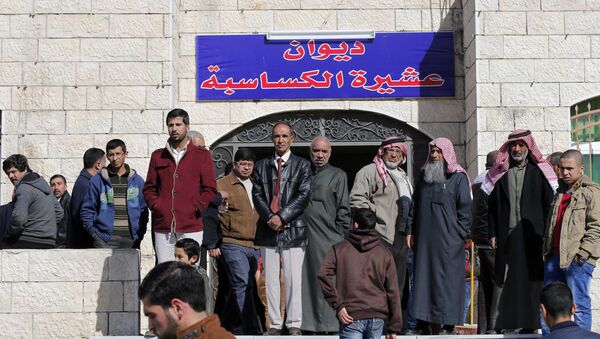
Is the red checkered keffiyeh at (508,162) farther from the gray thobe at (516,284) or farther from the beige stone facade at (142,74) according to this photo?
the beige stone facade at (142,74)

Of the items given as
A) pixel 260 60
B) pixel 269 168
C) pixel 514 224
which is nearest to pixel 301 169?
pixel 269 168

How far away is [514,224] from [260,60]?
18.2 feet

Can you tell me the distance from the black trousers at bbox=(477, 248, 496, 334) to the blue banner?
4751mm

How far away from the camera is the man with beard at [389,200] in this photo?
33.8 feet

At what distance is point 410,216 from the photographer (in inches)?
406

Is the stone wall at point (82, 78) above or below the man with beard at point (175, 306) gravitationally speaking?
above

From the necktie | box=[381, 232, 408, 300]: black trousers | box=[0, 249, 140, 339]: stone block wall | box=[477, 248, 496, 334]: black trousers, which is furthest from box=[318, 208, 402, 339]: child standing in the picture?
box=[0, 249, 140, 339]: stone block wall

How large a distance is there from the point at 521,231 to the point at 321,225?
5.53 feet

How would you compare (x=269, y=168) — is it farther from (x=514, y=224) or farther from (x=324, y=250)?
(x=514, y=224)

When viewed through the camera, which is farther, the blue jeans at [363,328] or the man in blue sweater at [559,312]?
the blue jeans at [363,328]

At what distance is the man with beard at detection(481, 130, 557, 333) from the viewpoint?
9922 millimetres

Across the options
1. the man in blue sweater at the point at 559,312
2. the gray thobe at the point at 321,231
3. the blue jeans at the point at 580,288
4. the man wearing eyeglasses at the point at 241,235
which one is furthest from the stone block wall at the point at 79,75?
the man in blue sweater at the point at 559,312

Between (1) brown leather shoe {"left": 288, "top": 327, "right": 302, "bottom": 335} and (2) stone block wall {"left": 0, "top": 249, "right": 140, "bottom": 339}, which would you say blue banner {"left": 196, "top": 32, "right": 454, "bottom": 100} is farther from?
(1) brown leather shoe {"left": 288, "top": 327, "right": 302, "bottom": 335}

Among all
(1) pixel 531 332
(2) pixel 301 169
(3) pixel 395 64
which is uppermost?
(3) pixel 395 64
